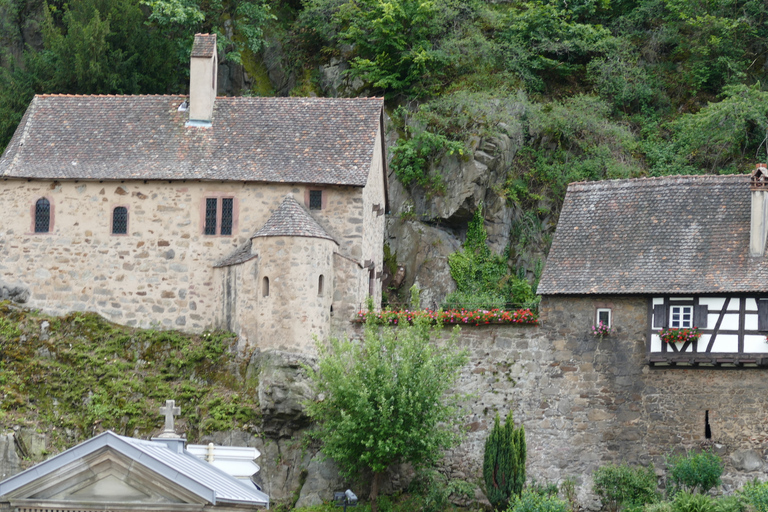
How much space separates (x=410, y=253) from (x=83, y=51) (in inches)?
595

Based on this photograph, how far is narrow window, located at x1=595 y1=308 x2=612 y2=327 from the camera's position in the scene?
3441 centimetres

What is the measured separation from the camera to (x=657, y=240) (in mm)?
35000

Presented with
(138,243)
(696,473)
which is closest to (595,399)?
(696,473)

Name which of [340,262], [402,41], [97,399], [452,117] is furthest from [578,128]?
[97,399]

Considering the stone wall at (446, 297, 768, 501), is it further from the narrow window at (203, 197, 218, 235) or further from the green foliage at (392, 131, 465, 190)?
the green foliage at (392, 131, 465, 190)

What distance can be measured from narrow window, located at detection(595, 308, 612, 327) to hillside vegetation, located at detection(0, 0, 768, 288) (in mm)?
9126

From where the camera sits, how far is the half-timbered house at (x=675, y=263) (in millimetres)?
33031

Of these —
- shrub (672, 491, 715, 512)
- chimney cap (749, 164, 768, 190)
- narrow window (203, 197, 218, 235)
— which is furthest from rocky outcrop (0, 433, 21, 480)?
chimney cap (749, 164, 768, 190)

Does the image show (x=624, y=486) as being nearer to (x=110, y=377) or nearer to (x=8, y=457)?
(x=110, y=377)

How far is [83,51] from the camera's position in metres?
45.8

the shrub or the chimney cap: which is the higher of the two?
the chimney cap

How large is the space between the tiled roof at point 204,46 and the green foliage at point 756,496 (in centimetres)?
2228

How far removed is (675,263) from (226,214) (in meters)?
14.2

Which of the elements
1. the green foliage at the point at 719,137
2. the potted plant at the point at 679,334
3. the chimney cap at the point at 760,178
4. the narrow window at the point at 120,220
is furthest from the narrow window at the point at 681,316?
the narrow window at the point at 120,220
